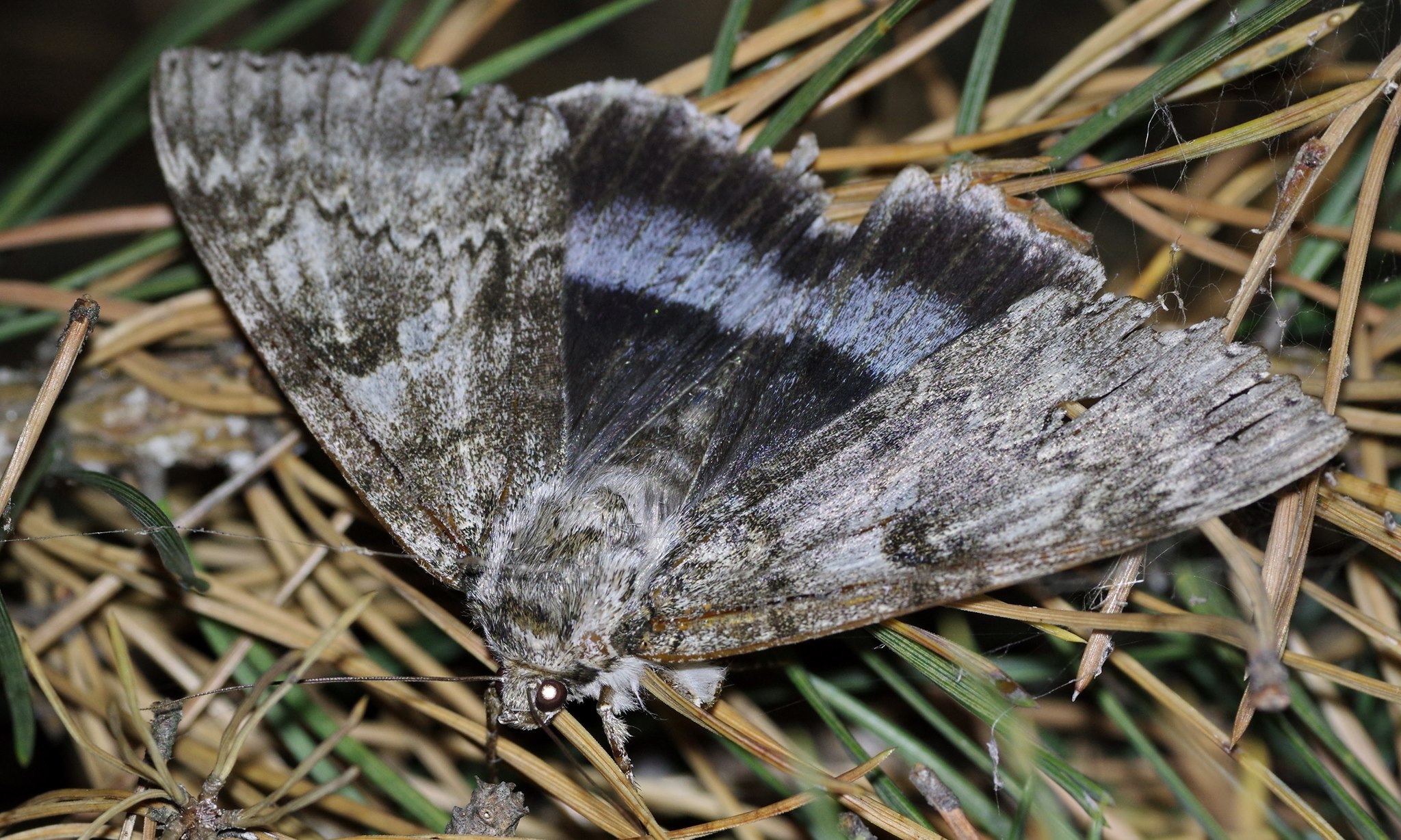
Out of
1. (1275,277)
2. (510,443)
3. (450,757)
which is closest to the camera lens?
(1275,277)

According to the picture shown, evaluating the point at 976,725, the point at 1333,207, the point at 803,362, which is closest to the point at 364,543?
the point at 803,362

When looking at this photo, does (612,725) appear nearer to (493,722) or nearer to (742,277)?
(493,722)

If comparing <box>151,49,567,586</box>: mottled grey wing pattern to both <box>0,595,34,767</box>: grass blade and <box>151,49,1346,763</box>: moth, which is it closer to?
<box>151,49,1346,763</box>: moth

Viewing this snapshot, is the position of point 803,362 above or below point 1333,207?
above

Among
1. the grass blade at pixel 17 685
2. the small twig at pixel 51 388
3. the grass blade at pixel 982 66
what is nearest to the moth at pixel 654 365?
the grass blade at pixel 982 66

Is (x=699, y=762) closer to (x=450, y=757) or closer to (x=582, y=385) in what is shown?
(x=450, y=757)

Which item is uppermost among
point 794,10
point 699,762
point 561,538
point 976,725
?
point 794,10

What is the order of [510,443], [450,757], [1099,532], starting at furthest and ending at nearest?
[510,443] → [450,757] → [1099,532]
